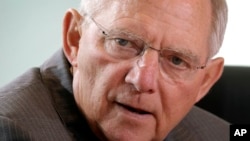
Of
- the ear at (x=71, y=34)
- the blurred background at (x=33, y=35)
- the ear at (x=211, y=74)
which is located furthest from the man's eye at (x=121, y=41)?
the blurred background at (x=33, y=35)

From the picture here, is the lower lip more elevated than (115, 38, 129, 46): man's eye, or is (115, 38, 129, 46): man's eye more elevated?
(115, 38, 129, 46): man's eye

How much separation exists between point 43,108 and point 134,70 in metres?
0.23

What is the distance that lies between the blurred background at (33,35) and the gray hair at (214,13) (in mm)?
1133

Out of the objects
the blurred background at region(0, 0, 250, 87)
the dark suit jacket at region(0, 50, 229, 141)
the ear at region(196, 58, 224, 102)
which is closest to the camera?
the dark suit jacket at region(0, 50, 229, 141)

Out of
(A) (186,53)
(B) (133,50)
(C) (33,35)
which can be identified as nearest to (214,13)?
(A) (186,53)

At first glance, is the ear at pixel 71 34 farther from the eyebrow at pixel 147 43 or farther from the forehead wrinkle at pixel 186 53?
the forehead wrinkle at pixel 186 53

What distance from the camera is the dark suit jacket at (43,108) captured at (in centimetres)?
89

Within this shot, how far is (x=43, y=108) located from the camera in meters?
0.98

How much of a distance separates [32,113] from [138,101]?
231 mm

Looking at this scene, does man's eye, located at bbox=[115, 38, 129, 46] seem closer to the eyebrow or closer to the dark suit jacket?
the eyebrow

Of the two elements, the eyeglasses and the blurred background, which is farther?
the blurred background

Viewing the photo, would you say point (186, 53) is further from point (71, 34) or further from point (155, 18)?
point (71, 34)

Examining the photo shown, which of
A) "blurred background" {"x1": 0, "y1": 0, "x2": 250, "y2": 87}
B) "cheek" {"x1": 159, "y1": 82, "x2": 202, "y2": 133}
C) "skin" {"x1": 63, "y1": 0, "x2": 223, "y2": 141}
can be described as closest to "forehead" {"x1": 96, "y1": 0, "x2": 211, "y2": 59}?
"skin" {"x1": 63, "y1": 0, "x2": 223, "y2": 141}

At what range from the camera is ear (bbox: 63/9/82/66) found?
1.05m
